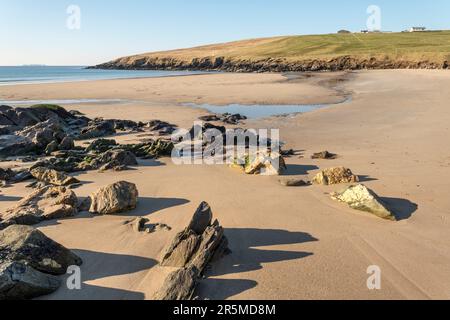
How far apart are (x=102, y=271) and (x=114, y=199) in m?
2.25

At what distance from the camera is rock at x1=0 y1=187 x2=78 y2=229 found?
23.3ft

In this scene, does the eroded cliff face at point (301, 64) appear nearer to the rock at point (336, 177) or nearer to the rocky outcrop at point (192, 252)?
the rock at point (336, 177)

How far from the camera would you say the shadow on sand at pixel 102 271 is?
486 cm

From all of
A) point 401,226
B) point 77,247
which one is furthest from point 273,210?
point 77,247

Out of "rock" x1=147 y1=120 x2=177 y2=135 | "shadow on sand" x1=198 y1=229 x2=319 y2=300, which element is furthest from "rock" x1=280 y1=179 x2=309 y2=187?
"rock" x1=147 y1=120 x2=177 y2=135

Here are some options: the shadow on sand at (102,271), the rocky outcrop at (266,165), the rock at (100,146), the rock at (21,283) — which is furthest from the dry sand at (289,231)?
the rock at (100,146)

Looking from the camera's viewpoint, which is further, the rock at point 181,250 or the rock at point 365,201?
the rock at point 365,201

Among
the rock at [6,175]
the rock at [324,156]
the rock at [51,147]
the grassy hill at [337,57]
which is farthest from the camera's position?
the grassy hill at [337,57]

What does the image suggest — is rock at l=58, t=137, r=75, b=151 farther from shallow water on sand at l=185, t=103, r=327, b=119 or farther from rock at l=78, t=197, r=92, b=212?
shallow water on sand at l=185, t=103, r=327, b=119

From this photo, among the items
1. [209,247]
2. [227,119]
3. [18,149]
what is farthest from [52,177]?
[227,119]

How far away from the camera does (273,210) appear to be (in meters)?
7.41

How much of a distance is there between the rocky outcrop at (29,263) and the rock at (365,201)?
4702 millimetres

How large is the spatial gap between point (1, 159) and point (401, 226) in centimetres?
1233
